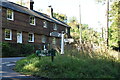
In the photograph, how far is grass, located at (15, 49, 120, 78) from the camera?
6.05 meters

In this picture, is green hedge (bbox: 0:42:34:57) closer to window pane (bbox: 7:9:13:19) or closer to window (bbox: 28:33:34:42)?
window (bbox: 28:33:34:42)

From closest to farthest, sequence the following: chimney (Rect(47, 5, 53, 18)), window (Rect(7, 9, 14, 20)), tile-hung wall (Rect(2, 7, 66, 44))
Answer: tile-hung wall (Rect(2, 7, 66, 44)) → window (Rect(7, 9, 14, 20)) → chimney (Rect(47, 5, 53, 18))

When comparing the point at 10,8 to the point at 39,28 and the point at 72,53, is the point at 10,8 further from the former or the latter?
the point at 72,53

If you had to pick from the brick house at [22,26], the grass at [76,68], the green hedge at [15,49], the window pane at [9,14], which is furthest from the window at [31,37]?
the grass at [76,68]

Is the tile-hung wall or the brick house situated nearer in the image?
the brick house

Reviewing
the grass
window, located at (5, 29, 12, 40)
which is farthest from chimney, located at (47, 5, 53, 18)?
the grass

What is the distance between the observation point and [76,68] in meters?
6.39

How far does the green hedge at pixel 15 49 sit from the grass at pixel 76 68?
9.85 metres

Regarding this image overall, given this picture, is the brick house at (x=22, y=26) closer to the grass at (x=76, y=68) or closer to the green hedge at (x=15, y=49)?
the green hedge at (x=15, y=49)

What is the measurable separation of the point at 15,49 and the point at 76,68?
12.7 metres

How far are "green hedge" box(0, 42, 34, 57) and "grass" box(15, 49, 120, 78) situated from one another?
32.3 ft

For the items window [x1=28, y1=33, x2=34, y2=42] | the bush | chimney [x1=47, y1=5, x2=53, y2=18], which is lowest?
the bush

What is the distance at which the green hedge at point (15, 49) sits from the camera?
15.7m

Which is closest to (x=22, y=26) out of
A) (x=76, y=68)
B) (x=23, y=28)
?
(x=23, y=28)
